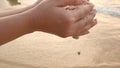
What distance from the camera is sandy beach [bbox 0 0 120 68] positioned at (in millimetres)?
899

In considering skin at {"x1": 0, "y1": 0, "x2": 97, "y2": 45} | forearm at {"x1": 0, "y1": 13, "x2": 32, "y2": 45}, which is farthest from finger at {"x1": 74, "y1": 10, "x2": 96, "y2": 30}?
forearm at {"x1": 0, "y1": 13, "x2": 32, "y2": 45}

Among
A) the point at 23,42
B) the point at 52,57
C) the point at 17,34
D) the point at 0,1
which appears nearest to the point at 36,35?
the point at 23,42

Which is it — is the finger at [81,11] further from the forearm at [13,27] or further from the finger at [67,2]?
the forearm at [13,27]

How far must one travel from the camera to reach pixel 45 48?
40.2 inches

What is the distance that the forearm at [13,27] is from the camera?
0.67 m

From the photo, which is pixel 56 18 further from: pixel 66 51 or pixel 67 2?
pixel 66 51

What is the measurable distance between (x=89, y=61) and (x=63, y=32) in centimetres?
31

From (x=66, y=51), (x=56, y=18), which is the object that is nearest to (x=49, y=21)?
(x=56, y=18)

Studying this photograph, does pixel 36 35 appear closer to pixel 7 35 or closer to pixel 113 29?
pixel 113 29

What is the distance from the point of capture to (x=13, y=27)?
67 centimetres

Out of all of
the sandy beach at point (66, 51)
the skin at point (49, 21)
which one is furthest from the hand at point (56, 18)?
the sandy beach at point (66, 51)

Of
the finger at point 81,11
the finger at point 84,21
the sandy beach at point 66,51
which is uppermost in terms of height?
the finger at point 81,11

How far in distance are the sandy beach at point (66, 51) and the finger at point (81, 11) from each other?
9.6 inches

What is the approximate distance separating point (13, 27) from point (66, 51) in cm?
36
